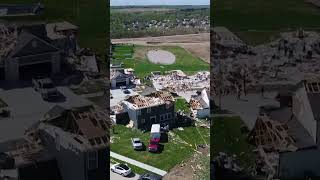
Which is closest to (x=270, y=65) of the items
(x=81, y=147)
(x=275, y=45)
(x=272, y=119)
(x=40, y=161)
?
(x=275, y=45)

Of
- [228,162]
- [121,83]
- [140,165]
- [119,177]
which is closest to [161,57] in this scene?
[121,83]

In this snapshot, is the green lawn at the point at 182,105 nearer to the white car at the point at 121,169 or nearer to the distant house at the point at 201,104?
the distant house at the point at 201,104

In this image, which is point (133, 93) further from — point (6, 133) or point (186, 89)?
point (6, 133)

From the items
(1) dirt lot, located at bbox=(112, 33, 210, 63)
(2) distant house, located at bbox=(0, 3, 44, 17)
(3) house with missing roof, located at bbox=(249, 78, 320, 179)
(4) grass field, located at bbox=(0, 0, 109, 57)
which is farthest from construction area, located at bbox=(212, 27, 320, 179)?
(1) dirt lot, located at bbox=(112, 33, 210, 63)

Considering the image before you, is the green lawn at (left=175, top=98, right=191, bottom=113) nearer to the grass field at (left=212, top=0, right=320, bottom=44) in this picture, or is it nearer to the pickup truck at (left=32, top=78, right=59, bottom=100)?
the grass field at (left=212, top=0, right=320, bottom=44)

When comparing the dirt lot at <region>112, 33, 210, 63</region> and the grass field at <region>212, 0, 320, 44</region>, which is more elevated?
the grass field at <region>212, 0, 320, 44</region>

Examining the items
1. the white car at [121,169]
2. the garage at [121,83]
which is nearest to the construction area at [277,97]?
the white car at [121,169]

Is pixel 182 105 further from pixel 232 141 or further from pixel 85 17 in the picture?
pixel 85 17
